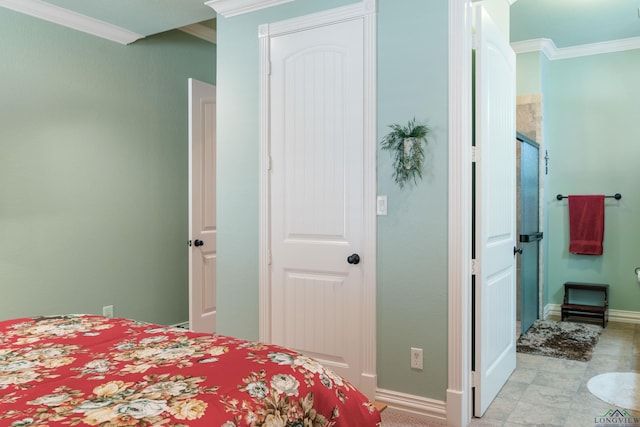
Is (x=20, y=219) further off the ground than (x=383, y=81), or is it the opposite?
(x=383, y=81)

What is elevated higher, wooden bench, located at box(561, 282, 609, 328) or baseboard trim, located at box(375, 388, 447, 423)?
wooden bench, located at box(561, 282, 609, 328)

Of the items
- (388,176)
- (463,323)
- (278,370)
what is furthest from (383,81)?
(278,370)

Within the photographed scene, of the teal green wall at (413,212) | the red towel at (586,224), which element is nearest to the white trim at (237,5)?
the teal green wall at (413,212)

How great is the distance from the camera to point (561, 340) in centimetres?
418

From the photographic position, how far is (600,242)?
491 cm

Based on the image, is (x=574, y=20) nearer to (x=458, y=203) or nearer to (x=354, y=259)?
(x=458, y=203)

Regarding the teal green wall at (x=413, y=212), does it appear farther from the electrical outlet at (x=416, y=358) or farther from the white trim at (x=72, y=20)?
the white trim at (x=72, y=20)

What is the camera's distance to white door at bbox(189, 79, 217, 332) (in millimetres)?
3922

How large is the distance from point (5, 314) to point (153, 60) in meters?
2.25

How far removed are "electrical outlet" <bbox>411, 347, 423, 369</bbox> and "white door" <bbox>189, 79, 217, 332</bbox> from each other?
192cm

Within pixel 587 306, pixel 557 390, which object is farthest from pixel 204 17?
pixel 587 306

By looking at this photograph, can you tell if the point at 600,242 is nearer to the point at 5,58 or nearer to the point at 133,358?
the point at 133,358

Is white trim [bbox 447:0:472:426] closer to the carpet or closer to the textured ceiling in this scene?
the carpet

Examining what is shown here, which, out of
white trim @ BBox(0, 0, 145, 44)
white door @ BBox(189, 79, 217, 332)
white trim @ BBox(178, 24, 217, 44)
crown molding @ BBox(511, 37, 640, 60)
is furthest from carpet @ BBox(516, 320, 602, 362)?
white trim @ BBox(0, 0, 145, 44)
